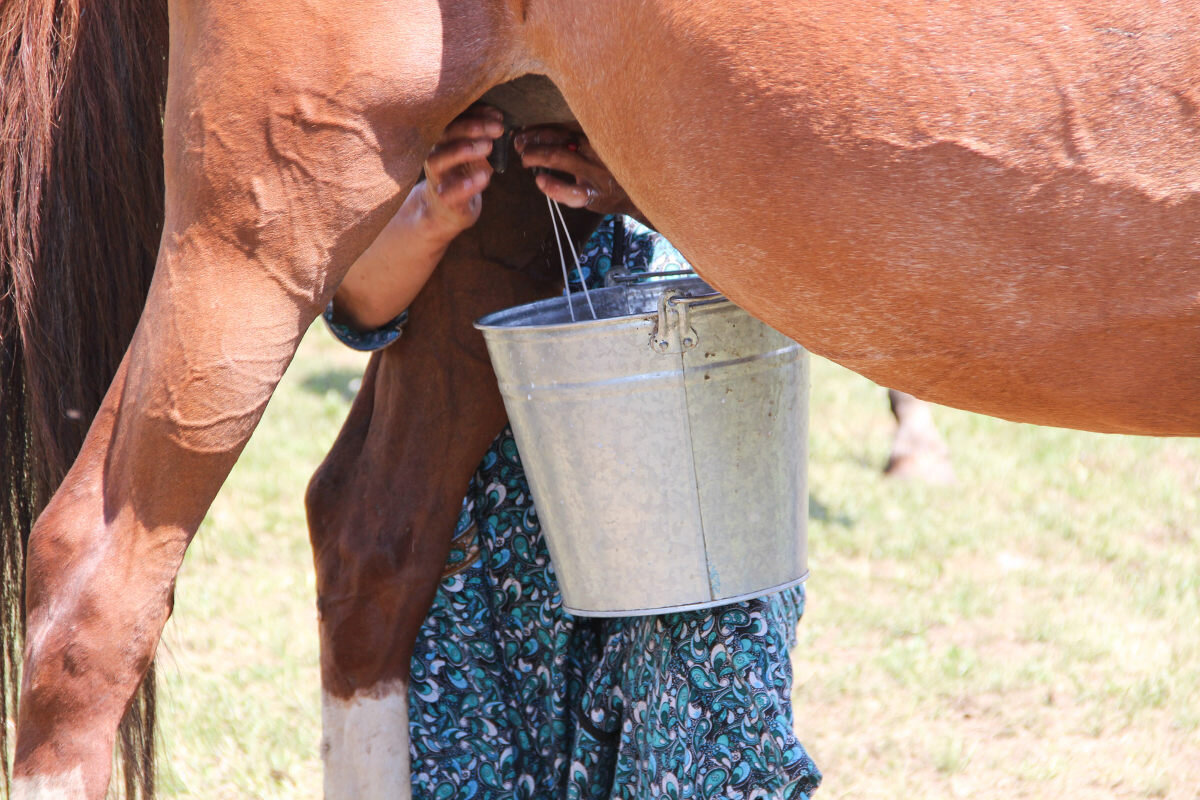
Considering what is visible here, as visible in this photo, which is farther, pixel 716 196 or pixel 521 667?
pixel 521 667

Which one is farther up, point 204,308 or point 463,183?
point 463,183

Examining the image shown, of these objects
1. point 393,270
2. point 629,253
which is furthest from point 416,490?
point 629,253

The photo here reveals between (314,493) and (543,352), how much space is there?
62 centimetres

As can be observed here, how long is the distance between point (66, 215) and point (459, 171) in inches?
20.9

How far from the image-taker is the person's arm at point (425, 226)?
50.7 inches

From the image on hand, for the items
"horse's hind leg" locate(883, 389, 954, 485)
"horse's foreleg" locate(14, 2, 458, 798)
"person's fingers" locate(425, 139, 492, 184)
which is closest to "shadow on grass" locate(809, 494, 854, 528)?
"horse's hind leg" locate(883, 389, 954, 485)

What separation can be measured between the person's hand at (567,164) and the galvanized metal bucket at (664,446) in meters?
0.17

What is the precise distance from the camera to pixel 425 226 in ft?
4.65

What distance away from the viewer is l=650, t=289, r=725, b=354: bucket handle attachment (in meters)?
1.24

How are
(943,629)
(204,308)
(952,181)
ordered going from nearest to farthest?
(952,181) < (204,308) < (943,629)

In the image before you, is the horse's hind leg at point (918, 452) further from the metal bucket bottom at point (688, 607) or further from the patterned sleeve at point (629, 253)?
the metal bucket bottom at point (688, 607)

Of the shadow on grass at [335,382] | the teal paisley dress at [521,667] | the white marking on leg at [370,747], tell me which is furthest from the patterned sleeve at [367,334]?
the shadow on grass at [335,382]

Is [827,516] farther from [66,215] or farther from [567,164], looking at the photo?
[66,215]

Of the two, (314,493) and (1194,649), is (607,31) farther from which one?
(1194,649)
